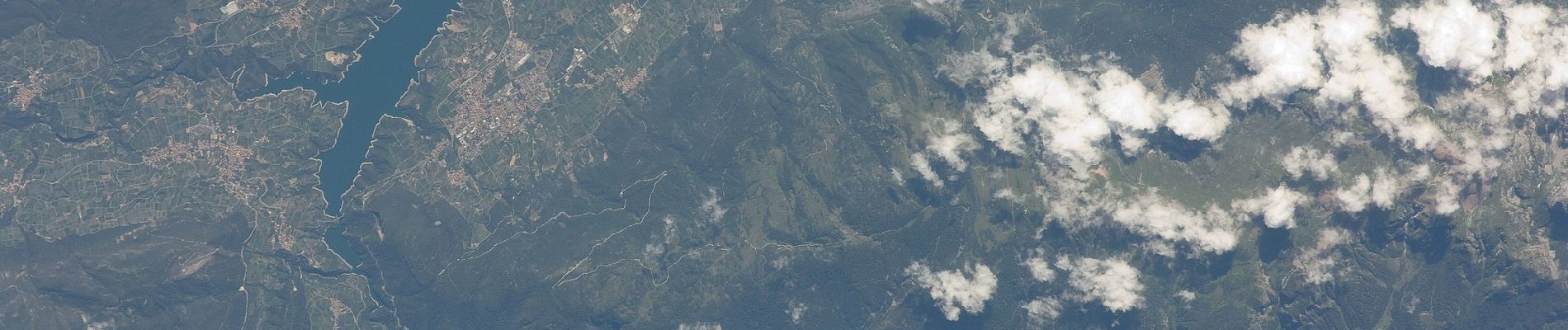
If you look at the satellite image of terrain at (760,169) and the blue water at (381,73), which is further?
the blue water at (381,73)

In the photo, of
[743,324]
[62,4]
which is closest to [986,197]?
[743,324]

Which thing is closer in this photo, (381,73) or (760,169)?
(381,73)

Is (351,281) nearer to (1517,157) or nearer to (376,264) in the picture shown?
(376,264)

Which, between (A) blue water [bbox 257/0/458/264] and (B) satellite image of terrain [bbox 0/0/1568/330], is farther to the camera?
(A) blue water [bbox 257/0/458/264]

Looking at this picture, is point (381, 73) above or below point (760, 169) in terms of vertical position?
below
